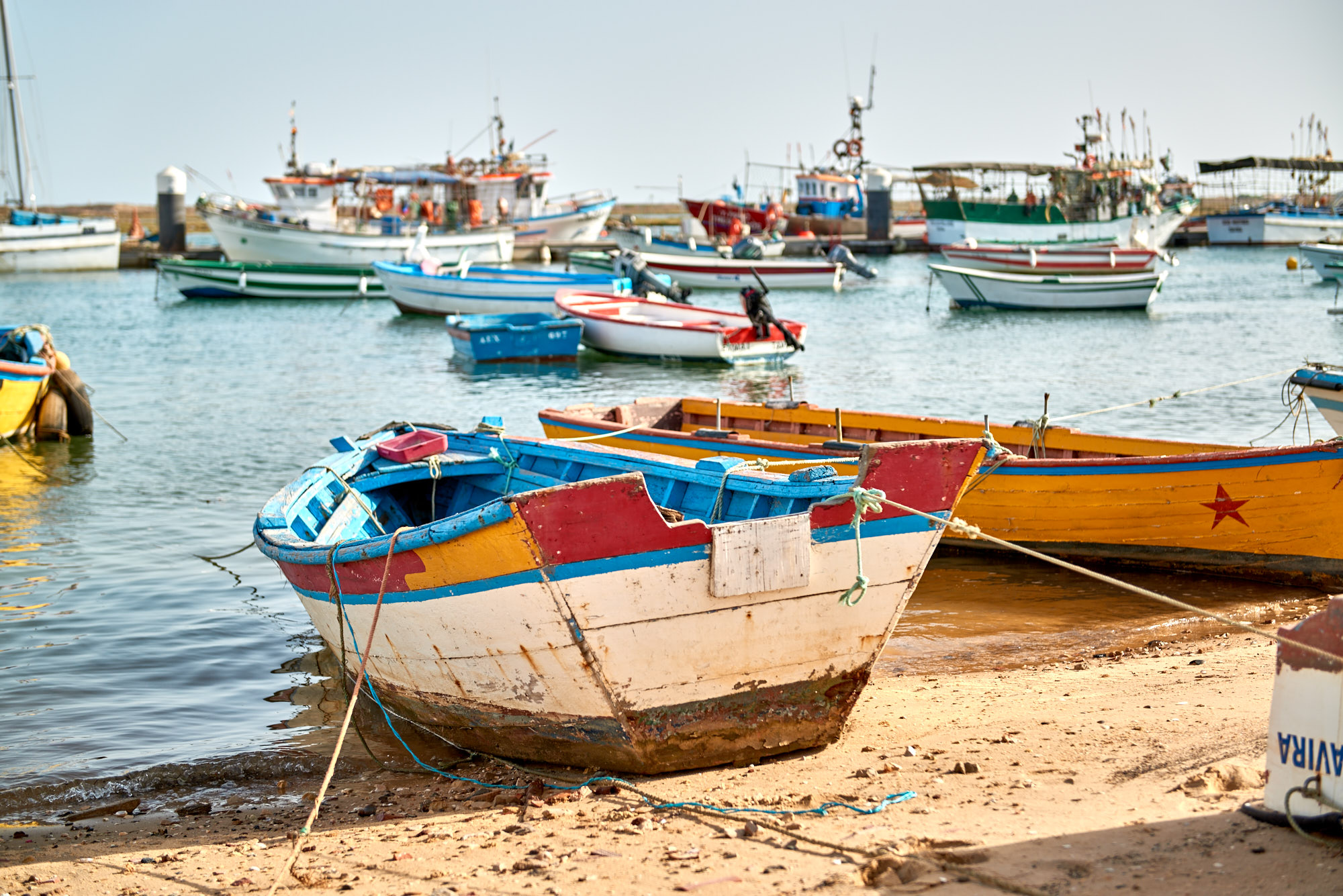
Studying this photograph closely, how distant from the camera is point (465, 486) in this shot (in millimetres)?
8438

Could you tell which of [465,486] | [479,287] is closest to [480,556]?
[465,486]

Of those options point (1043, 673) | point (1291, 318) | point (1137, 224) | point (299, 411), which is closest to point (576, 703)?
point (1043, 673)

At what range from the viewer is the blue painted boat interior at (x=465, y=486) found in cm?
601

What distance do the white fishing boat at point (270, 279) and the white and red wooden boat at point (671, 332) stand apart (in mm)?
17422

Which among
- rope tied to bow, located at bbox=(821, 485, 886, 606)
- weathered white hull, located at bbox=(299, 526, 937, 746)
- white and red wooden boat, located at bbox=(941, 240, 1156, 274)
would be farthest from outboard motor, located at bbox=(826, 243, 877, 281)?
rope tied to bow, located at bbox=(821, 485, 886, 606)

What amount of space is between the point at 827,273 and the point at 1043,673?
118ft

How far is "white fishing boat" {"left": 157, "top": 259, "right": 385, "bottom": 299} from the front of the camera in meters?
41.2

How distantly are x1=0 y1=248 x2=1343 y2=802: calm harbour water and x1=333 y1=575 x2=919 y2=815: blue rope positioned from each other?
2.46 feet

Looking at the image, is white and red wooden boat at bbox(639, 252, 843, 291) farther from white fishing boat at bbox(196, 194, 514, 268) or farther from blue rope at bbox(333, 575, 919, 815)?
blue rope at bbox(333, 575, 919, 815)

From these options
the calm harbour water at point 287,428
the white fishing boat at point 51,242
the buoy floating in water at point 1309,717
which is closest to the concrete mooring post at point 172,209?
the white fishing boat at point 51,242

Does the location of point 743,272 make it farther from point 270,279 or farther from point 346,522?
point 346,522

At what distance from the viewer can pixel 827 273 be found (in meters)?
41.8

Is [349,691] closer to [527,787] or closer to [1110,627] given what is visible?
[527,787]

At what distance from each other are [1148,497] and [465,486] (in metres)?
4.88
